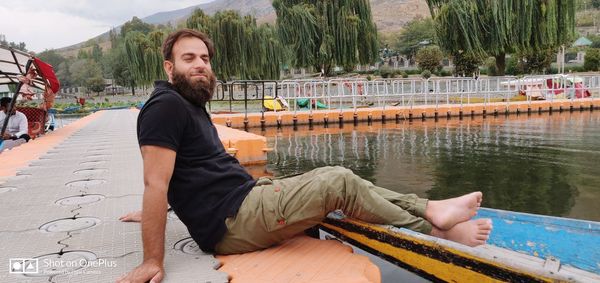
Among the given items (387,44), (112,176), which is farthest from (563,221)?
(387,44)

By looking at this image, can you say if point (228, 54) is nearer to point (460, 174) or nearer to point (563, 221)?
point (460, 174)

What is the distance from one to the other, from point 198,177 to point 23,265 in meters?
1.04

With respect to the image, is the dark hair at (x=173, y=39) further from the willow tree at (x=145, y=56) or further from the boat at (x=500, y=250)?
the willow tree at (x=145, y=56)

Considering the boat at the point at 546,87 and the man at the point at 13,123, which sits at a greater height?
the boat at the point at 546,87

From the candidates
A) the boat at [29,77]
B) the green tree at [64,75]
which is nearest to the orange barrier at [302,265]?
the boat at [29,77]

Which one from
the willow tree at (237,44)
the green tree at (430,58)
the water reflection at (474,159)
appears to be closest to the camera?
the water reflection at (474,159)

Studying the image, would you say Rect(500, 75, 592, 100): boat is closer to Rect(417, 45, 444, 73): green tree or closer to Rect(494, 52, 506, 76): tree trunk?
Rect(494, 52, 506, 76): tree trunk

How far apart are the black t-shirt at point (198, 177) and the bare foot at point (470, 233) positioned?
108 cm

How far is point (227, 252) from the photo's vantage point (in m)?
2.48

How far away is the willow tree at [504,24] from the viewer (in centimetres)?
2117

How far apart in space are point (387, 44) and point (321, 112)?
246 feet

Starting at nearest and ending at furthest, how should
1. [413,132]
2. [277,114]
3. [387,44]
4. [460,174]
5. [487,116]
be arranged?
1. [460,174]
2. [413,132]
3. [277,114]
4. [487,116]
5. [387,44]

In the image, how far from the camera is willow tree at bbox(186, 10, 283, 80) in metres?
26.0

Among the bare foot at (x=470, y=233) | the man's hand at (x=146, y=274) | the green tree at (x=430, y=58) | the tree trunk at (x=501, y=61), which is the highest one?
the green tree at (x=430, y=58)
